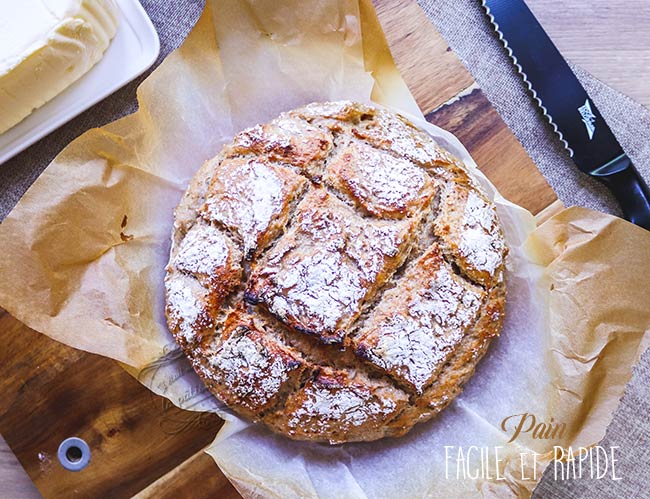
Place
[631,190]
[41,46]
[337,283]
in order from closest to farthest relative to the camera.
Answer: [337,283] < [41,46] < [631,190]

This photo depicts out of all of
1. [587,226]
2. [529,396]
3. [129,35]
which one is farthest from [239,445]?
[129,35]

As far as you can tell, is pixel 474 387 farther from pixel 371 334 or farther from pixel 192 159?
pixel 192 159

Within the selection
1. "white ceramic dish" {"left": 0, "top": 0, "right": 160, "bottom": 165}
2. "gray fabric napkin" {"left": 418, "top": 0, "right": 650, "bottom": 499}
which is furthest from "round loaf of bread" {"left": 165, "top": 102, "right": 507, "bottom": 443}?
"white ceramic dish" {"left": 0, "top": 0, "right": 160, "bottom": 165}

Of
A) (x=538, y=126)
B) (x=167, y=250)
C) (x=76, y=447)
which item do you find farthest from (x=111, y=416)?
(x=538, y=126)

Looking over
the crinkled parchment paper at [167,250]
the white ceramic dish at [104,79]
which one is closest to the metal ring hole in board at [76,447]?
the crinkled parchment paper at [167,250]

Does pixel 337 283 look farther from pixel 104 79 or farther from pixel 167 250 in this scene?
pixel 104 79
